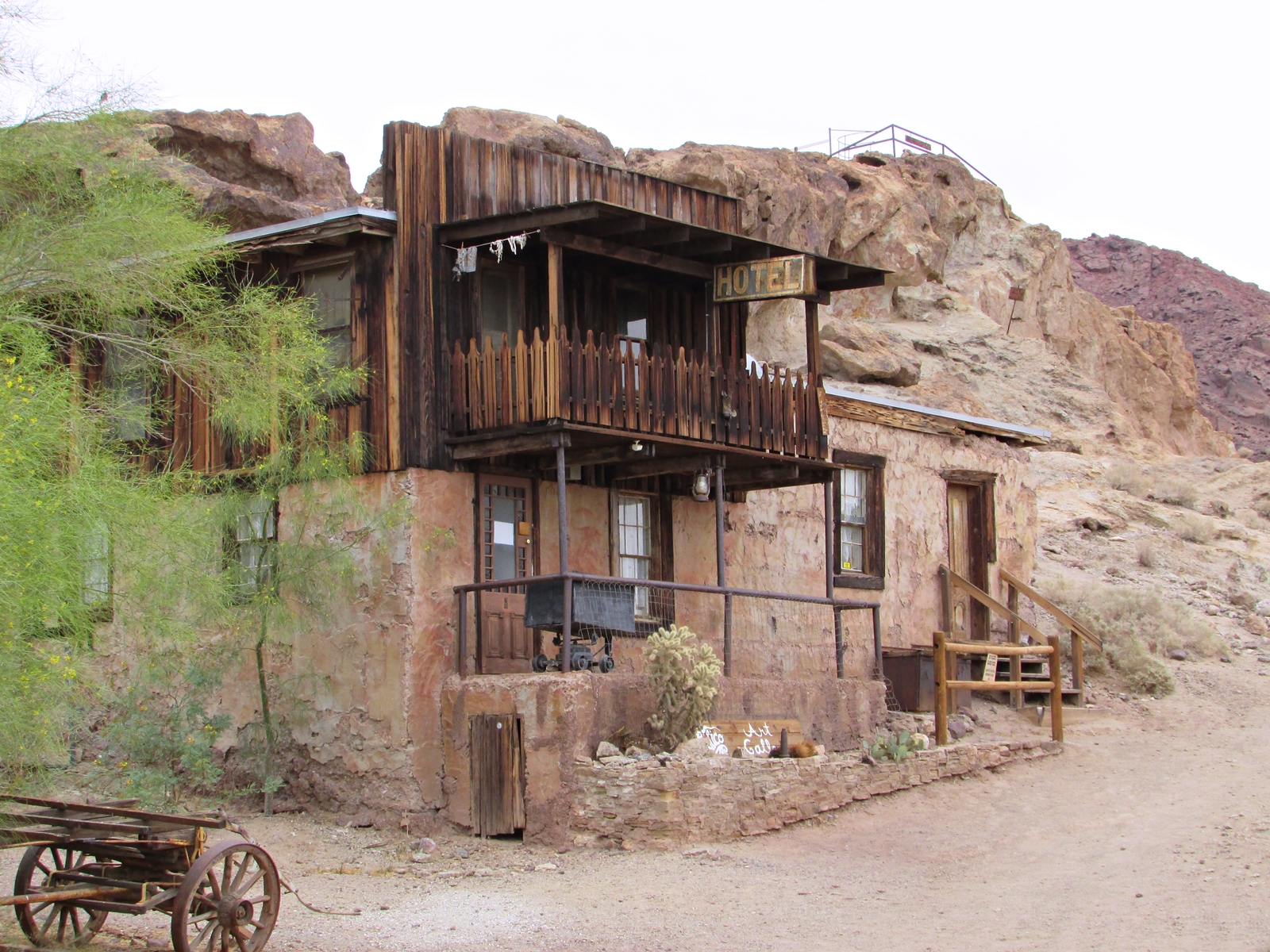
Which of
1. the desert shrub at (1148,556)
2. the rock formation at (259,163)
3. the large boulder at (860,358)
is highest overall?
the rock formation at (259,163)

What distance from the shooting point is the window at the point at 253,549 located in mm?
15703

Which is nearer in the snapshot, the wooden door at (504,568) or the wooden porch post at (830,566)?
the wooden door at (504,568)

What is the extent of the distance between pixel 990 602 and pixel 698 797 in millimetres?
7980

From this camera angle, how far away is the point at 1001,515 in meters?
22.1

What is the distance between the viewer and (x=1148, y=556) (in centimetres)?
3042

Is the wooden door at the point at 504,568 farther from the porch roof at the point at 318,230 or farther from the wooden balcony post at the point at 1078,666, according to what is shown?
the wooden balcony post at the point at 1078,666

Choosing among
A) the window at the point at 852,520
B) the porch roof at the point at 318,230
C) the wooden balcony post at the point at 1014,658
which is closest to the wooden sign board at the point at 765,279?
the window at the point at 852,520

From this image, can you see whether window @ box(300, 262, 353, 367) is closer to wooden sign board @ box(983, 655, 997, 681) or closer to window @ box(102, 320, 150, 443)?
window @ box(102, 320, 150, 443)

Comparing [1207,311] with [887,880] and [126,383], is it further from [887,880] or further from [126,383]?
[887,880]

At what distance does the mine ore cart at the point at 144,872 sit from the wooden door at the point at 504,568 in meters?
5.53

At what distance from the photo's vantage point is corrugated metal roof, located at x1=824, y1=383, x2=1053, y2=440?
794 inches

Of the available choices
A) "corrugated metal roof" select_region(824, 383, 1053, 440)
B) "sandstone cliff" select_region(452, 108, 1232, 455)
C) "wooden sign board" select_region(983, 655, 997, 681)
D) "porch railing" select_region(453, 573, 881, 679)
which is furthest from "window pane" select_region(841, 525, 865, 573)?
"sandstone cliff" select_region(452, 108, 1232, 455)

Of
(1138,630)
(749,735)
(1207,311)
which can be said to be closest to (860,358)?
(1138,630)

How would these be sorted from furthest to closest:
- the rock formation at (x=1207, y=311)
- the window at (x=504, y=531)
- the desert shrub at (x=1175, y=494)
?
the rock formation at (x=1207, y=311)
the desert shrub at (x=1175, y=494)
the window at (x=504, y=531)
